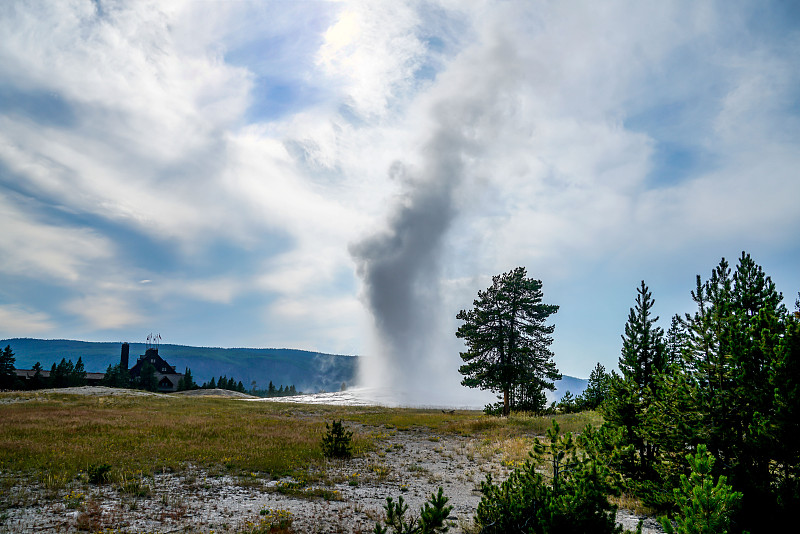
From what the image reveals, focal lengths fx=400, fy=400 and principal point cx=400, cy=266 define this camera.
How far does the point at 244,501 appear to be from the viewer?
36.9 feet

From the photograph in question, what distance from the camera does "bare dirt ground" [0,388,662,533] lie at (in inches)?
360

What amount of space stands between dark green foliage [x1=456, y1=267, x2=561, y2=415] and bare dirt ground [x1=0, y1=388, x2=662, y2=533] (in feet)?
54.9

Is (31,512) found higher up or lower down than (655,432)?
lower down

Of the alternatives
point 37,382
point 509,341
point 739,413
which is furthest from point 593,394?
point 37,382

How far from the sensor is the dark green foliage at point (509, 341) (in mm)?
33500

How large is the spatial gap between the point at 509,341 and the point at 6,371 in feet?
305

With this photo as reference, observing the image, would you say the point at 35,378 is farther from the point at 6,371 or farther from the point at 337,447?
the point at 337,447

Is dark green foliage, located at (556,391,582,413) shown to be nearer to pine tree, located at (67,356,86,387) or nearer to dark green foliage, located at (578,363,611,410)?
dark green foliage, located at (578,363,611,410)

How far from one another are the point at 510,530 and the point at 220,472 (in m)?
12.8

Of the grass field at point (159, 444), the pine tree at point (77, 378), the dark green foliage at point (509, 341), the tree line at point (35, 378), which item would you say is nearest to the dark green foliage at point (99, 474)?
the grass field at point (159, 444)

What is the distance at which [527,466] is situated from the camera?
609 centimetres

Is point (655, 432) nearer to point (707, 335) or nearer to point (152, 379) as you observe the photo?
point (707, 335)

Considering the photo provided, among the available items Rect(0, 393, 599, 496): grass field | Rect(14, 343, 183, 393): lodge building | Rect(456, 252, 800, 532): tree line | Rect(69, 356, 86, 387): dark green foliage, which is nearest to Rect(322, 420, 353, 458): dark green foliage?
Rect(0, 393, 599, 496): grass field

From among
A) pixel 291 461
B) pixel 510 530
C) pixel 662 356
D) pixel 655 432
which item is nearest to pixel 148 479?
pixel 291 461
